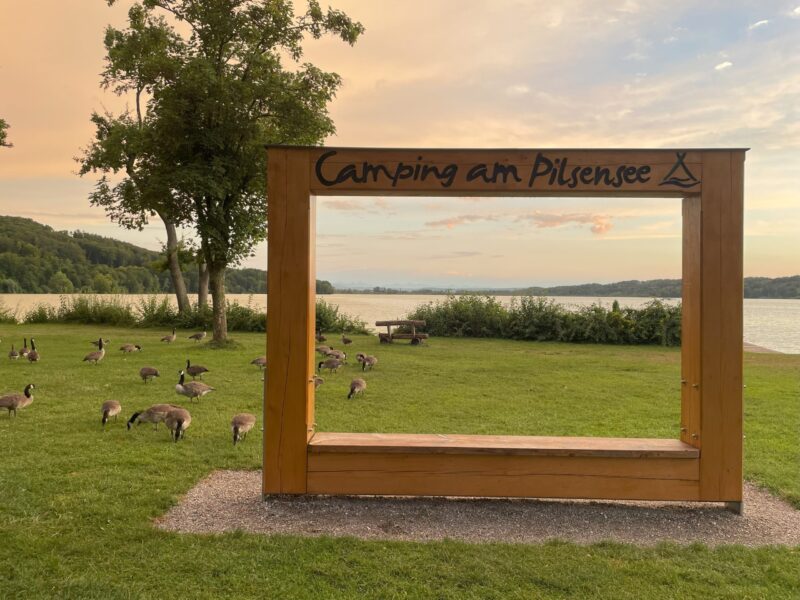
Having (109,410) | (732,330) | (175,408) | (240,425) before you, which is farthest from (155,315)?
(732,330)

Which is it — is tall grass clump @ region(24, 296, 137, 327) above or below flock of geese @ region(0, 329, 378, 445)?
above

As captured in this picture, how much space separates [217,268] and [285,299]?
1405cm

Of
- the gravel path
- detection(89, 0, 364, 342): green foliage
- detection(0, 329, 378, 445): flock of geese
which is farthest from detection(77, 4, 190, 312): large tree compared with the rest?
the gravel path

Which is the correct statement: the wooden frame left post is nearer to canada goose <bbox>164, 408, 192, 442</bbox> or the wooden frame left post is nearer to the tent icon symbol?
canada goose <bbox>164, 408, 192, 442</bbox>

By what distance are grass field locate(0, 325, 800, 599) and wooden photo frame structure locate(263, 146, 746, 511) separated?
88cm

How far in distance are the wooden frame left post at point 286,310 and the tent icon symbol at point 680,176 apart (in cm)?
340

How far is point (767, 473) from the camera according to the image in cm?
666

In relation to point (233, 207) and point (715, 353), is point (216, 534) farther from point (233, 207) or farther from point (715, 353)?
point (233, 207)

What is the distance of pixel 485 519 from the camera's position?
525cm

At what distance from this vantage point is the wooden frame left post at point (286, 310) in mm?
5539

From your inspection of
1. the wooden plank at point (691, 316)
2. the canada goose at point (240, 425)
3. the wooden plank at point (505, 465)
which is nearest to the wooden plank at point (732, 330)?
the wooden plank at point (691, 316)

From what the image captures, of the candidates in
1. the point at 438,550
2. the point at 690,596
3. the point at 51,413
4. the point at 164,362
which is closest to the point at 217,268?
the point at 164,362

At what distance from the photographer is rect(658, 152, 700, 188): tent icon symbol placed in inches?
215

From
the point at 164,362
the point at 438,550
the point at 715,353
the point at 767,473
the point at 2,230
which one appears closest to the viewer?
the point at 438,550
